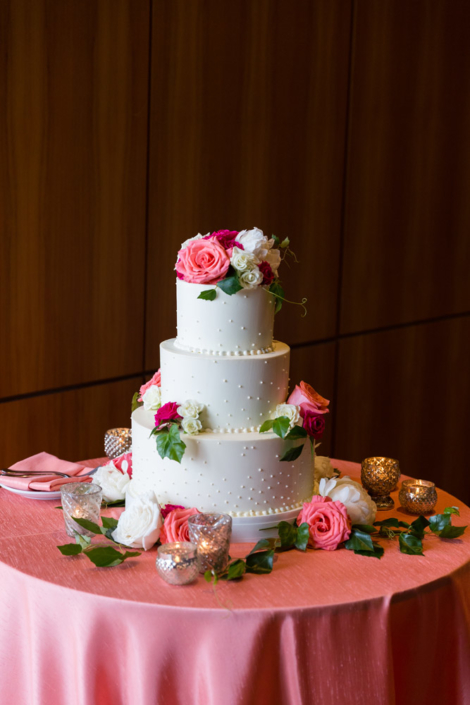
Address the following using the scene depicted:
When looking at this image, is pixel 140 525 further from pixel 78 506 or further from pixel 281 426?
pixel 281 426

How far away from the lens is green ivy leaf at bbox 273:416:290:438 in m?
1.93

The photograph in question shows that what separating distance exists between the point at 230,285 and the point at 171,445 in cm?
42

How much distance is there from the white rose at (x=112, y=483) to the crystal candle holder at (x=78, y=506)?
0.72 feet

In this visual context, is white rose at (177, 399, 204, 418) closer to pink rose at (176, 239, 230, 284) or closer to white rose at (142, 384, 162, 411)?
white rose at (142, 384, 162, 411)

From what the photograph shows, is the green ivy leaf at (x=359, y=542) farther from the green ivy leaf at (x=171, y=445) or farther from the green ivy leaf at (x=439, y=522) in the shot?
the green ivy leaf at (x=171, y=445)

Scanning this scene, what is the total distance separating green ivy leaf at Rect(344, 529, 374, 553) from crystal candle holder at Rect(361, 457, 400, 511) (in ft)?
1.03

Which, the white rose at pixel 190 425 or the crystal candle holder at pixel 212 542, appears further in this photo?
the white rose at pixel 190 425

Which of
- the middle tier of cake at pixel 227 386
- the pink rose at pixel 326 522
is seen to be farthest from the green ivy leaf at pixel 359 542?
the middle tier of cake at pixel 227 386

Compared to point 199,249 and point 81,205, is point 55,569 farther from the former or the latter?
point 81,205

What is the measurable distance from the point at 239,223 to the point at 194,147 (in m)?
0.45

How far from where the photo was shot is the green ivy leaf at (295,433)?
6.35 ft

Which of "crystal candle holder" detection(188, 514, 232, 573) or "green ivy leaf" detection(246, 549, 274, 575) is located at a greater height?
"crystal candle holder" detection(188, 514, 232, 573)

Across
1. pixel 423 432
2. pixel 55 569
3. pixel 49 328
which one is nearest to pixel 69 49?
pixel 49 328

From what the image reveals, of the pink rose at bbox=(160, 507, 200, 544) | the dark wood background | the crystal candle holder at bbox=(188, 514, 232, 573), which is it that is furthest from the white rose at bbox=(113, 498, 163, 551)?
the dark wood background
